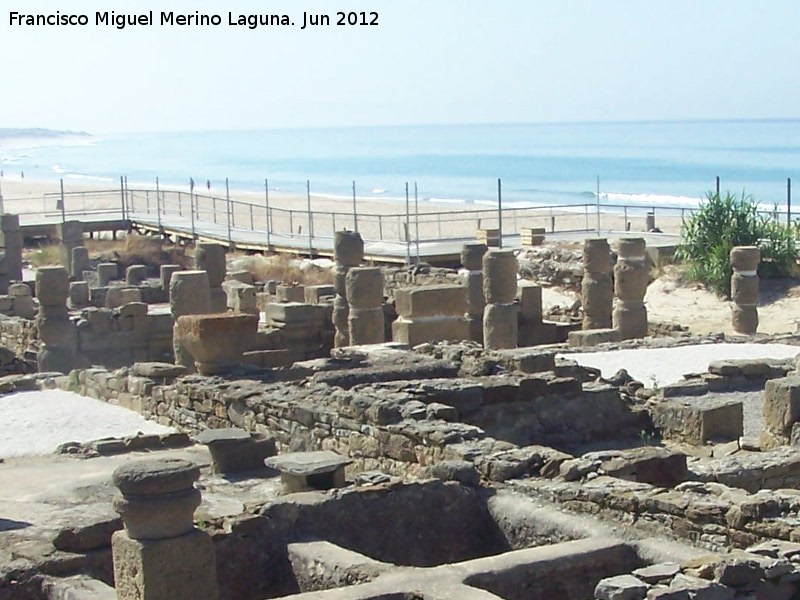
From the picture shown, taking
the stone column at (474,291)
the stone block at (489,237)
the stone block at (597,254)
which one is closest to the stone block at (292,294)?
the stone column at (474,291)

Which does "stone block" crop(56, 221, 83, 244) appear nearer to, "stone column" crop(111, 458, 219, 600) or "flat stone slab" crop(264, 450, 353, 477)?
"flat stone slab" crop(264, 450, 353, 477)

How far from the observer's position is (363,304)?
819 inches

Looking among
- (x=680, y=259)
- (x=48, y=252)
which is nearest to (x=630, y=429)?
(x=680, y=259)

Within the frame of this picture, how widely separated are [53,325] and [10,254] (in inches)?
385

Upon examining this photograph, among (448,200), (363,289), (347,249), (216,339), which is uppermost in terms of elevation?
(448,200)

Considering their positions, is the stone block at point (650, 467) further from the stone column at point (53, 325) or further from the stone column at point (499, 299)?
the stone column at point (53, 325)

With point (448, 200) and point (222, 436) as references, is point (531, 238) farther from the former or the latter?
point (448, 200)

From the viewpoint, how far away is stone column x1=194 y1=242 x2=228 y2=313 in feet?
74.1

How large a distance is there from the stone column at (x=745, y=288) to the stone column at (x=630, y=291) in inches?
55.7

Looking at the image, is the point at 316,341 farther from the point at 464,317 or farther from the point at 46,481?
the point at 46,481

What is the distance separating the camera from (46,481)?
11695 mm

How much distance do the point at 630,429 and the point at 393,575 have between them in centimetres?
622

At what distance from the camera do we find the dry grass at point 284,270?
98.1ft

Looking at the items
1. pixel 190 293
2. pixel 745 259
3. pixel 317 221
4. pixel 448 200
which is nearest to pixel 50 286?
pixel 190 293
